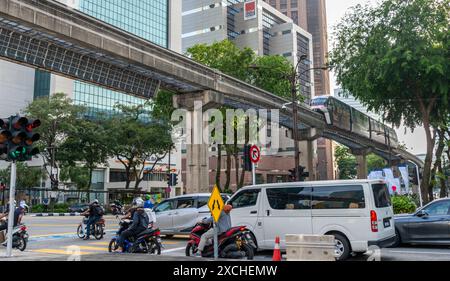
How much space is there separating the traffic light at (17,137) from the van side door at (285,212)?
644cm

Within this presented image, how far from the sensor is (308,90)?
109750 millimetres

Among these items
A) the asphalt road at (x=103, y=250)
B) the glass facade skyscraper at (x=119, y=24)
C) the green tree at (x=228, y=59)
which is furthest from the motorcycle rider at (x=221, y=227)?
the glass facade skyscraper at (x=119, y=24)

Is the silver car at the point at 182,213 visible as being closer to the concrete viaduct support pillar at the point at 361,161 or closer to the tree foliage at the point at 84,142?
the tree foliage at the point at 84,142

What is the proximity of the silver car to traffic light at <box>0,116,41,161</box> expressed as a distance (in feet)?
21.0

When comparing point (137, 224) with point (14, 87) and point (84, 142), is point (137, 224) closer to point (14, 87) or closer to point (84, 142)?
point (84, 142)

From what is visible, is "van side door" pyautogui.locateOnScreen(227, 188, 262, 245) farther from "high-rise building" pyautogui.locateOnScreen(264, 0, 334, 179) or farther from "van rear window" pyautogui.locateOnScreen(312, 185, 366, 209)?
"high-rise building" pyautogui.locateOnScreen(264, 0, 334, 179)

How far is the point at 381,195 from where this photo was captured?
1073 cm

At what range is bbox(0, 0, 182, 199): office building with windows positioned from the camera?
68.8m

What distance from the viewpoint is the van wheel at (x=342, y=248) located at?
10.2 metres

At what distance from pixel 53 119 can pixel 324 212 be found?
130ft

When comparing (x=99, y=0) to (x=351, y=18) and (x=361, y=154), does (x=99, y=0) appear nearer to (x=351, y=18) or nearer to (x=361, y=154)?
(x=361, y=154)

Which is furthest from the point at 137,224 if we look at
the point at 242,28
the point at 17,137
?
the point at 242,28

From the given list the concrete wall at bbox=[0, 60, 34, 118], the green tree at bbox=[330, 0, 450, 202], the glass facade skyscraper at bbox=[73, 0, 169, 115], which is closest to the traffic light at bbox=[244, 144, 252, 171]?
the green tree at bbox=[330, 0, 450, 202]
